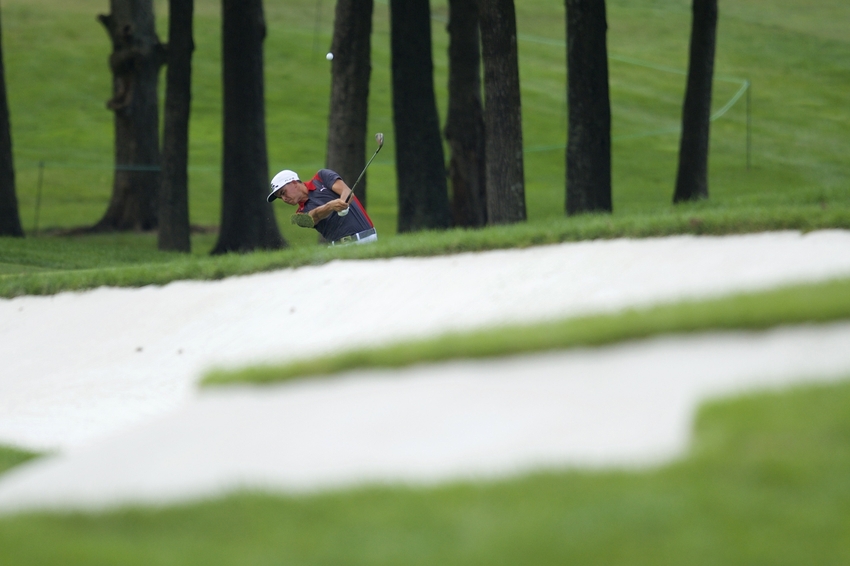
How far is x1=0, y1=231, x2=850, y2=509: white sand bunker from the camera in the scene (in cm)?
495

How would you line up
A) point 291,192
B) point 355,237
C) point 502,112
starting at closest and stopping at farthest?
point 291,192 < point 355,237 < point 502,112

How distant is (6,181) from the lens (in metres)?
22.1

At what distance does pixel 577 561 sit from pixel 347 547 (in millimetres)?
840

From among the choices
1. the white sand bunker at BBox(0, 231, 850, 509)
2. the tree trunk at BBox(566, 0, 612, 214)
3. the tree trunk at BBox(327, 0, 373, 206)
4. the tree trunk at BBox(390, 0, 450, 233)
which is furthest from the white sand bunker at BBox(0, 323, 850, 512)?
the tree trunk at BBox(390, 0, 450, 233)

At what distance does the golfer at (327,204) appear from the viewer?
1203 centimetres

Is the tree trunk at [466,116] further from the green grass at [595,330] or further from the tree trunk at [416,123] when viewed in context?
the green grass at [595,330]

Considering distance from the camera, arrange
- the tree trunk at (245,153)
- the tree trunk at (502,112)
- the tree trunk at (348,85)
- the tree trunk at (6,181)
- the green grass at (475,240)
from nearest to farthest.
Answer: the green grass at (475,240) < the tree trunk at (502,112) < the tree trunk at (348,85) < the tree trunk at (245,153) < the tree trunk at (6,181)

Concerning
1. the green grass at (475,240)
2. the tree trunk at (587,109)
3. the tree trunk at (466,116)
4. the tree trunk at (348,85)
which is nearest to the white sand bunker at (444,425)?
the green grass at (475,240)

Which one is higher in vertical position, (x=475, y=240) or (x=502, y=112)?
(x=502, y=112)

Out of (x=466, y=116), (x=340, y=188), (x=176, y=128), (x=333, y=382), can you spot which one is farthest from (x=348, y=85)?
(x=333, y=382)

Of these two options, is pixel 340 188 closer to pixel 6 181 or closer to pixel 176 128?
pixel 176 128

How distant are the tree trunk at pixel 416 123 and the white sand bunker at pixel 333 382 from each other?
7399 millimetres

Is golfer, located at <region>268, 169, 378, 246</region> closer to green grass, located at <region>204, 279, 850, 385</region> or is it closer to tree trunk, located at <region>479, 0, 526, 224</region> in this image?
tree trunk, located at <region>479, 0, 526, 224</region>

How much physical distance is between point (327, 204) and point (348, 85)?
7247mm
